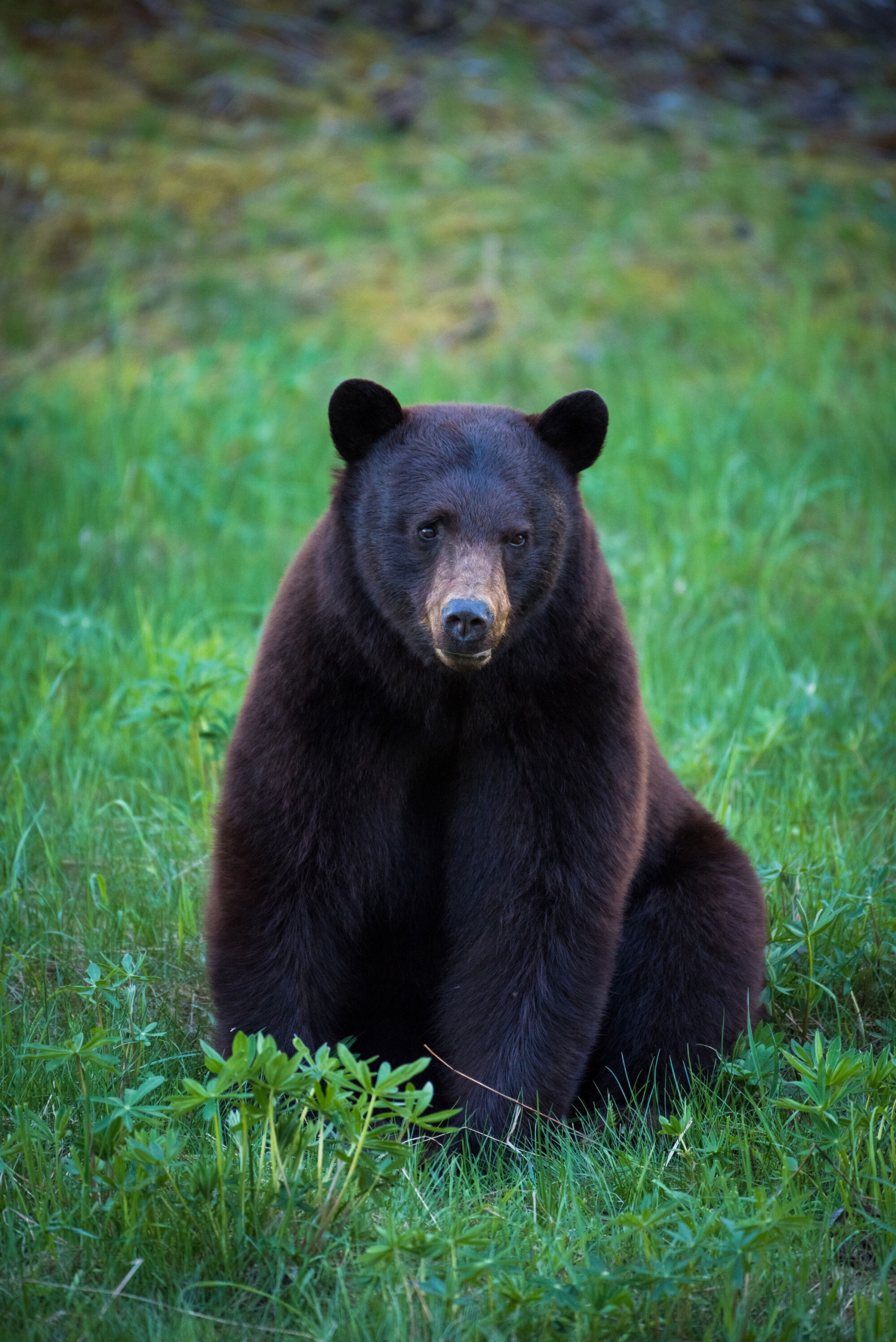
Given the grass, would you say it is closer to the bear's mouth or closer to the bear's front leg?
the bear's front leg

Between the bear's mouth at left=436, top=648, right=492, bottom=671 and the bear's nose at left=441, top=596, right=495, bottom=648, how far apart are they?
0.03 m

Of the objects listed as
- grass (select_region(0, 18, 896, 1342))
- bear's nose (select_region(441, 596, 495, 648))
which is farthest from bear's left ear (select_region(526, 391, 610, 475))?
grass (select_region(0, 18, 896, 1342))

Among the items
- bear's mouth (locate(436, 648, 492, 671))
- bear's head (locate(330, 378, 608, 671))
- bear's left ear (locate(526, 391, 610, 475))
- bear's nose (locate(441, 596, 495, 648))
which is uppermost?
→ bear's left ear (locate(526, 391, 610, 475))

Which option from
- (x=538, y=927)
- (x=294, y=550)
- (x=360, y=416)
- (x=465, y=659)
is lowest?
(x=538, y=927)

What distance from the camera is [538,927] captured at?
2.92 metres

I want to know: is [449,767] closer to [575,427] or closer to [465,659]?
[465,659]

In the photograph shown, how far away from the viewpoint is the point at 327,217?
919 centimetres

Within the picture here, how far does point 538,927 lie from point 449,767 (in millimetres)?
422

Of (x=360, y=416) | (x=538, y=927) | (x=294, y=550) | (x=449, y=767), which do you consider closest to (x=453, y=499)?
(x=360, y=416)

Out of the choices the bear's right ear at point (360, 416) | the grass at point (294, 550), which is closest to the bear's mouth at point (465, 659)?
the bear's right ear at point (360, 416)

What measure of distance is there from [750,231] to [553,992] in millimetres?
7619

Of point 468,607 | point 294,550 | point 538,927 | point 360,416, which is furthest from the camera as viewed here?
point 294,550

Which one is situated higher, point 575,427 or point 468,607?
point 575,427

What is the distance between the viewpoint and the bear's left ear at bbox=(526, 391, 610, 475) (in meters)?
3.03
